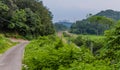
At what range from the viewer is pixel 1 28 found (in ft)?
189

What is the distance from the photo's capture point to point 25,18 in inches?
2370

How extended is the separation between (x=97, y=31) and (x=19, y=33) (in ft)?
108

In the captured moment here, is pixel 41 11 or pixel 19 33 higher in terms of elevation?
pixel 41 11

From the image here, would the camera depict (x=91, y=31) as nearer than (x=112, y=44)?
No

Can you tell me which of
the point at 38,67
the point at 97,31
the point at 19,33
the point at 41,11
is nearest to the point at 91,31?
the point at 97,31

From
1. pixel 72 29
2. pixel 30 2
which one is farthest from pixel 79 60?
pixel 72 29

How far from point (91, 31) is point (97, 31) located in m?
4.12

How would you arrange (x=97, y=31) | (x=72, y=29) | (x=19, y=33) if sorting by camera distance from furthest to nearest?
(x=72, y=29), (x=97, y=31), (x=19, y=33)

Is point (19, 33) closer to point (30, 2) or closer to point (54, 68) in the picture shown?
point (30, 2)

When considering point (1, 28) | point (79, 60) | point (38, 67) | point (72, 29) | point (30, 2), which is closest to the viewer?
point (79, 60)

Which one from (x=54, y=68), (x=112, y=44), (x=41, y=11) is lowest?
(x=54, y=68)

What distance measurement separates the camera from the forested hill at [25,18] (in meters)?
54.4

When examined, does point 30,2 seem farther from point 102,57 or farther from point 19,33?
point 102,57

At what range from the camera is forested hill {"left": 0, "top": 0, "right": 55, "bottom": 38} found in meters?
54.4
